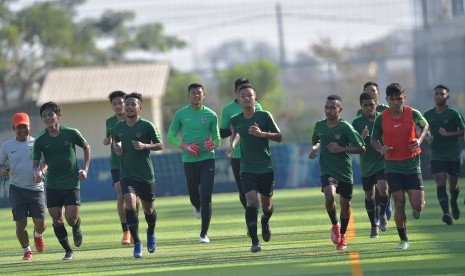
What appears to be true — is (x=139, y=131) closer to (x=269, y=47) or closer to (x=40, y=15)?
(x=269, y=47)

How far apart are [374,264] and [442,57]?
29.5 meters

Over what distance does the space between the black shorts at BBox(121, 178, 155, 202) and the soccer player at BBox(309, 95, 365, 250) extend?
205cm

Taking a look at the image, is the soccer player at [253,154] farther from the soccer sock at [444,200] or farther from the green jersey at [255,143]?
the soccer sock at [444,200]

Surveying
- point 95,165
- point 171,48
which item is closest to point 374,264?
point 95,165

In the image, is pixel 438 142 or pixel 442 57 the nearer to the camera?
pixel 438 142

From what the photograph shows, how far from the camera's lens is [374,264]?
15.1 metres

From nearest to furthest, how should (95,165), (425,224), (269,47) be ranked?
1. (425,224)
2. (95,165)
3. (269,47)

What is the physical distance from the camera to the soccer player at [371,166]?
1872cm

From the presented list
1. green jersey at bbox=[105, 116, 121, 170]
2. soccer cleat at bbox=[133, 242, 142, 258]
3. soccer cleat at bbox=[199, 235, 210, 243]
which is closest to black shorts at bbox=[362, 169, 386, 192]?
soccer cleat at bbox=[199, 235, 210, 243]

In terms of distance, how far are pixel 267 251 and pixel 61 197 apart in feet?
8.71

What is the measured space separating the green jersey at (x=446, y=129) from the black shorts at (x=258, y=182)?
166 inches

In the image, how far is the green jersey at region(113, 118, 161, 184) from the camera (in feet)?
56.9

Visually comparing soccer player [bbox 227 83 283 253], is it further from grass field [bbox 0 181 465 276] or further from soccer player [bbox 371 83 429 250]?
soccer player [bbox 371 83 429 250]

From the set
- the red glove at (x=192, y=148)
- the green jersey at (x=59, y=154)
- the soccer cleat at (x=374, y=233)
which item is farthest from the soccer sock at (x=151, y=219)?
the soccer cleat at (x=374, y=233)
